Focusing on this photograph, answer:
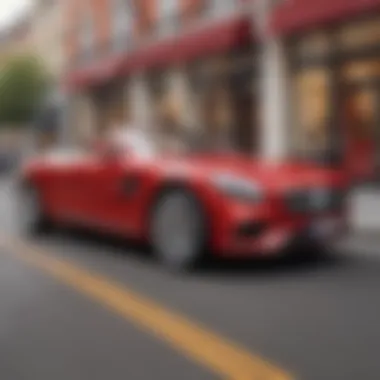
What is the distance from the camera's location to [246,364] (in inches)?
174

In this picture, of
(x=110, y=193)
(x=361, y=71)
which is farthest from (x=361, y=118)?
(x=110, y=193)

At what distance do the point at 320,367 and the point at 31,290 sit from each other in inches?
123

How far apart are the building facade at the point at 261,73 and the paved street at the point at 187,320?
113 inches

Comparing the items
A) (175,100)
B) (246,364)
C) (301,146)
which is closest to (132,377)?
(246,364)

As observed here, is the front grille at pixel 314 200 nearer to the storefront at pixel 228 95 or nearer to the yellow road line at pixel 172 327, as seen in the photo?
the yellow road line at pixel 172 327

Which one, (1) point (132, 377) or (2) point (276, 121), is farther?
(2) point (276, 121)

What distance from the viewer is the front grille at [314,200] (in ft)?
23.7

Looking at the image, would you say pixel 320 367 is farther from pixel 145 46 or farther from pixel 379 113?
pixel 145 46

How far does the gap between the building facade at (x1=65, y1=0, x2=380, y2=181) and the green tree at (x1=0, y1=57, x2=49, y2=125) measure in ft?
60.3

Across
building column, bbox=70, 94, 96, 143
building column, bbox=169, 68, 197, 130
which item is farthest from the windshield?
building column, bbox=70, 94, 96, 143

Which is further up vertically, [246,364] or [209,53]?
[209,53]

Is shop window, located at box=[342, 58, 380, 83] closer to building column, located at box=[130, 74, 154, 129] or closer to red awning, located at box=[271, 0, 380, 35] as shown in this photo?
red awning, located at box=[271, 0, 380, 35]

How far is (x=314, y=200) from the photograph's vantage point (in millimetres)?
7379

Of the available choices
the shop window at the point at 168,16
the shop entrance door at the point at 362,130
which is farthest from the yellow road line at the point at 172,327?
the shop window at the point at 168,16
